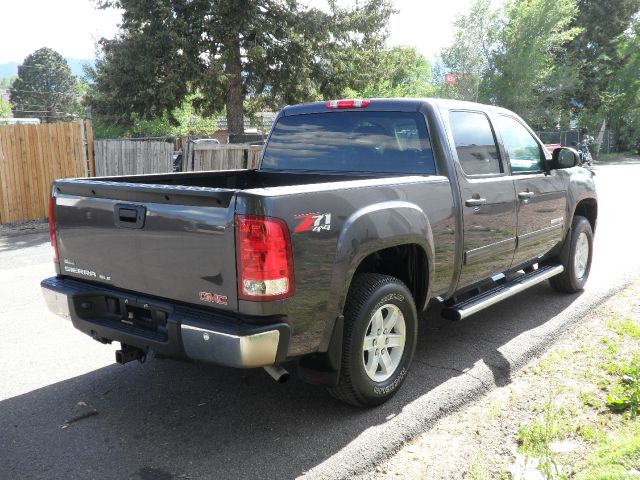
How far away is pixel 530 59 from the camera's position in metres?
34.2

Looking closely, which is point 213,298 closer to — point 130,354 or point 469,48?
point 130,354

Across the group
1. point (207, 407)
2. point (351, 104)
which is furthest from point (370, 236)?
point (351, 104)

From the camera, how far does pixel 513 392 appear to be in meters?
3.96

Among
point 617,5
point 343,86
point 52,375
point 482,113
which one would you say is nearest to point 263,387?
point 52,375

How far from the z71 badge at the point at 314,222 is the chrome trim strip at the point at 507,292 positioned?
1.64 m

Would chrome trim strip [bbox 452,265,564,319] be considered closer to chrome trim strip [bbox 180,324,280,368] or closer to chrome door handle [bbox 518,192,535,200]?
chrome door handle [bbox 518,192,535,200]

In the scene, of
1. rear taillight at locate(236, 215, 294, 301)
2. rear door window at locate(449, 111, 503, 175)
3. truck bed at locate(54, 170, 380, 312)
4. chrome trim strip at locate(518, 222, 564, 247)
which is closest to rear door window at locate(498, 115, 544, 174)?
rear door window at locate(449, 111, 503, 175)

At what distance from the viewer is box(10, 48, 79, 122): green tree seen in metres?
95.7

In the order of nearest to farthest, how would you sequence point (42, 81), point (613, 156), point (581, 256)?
point (581, 256) → point (613, 156) → point (42, 81)

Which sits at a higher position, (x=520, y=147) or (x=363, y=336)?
(x=520, y=147)

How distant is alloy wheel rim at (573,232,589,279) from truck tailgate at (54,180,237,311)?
14.7 ft

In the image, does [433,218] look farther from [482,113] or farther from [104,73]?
[104,73]

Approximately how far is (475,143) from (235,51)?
16421mm

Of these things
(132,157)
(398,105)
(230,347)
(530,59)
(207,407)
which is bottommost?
(207,407)
